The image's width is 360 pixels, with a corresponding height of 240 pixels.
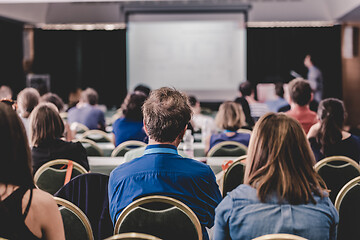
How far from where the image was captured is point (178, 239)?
1859mm

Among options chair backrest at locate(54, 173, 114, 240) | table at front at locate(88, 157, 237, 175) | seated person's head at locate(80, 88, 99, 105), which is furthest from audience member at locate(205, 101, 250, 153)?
seated person's head at locate(80, 88, 99, 105)

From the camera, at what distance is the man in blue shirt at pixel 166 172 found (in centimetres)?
199

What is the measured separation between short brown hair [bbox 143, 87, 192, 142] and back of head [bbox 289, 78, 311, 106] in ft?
8.72

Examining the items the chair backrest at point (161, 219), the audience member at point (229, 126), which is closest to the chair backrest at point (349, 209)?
the chair backrest at point (161, 219)

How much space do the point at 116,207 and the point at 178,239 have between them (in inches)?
15.6

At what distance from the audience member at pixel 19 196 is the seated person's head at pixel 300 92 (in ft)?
11.5

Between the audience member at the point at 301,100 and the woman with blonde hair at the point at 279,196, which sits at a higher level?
the audience member at the point at 301,100

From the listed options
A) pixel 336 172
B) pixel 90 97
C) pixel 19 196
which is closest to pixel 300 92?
pixel 336 172

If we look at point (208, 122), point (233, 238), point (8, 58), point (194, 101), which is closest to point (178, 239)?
point (233, 238)

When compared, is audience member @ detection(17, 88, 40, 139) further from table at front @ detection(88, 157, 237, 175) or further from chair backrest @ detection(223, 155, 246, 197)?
chair backrest @ detection(223, 155, 246, 197)

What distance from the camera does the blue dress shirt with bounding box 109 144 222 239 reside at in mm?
1992

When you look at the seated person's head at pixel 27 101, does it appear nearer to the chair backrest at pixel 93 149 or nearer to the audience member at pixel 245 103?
the chair backrest at pixel 93 149

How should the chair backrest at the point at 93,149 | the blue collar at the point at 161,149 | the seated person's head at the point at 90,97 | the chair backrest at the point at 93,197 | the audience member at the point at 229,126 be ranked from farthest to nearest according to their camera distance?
the seated person's head at the point at 90,97 → the chair backrest at the point at 93,149 → the audience member at the point at 229,126 → the chair backrest at the point at 93,197 → the blue collar at the point at 161,149

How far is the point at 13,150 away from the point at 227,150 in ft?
8.74
